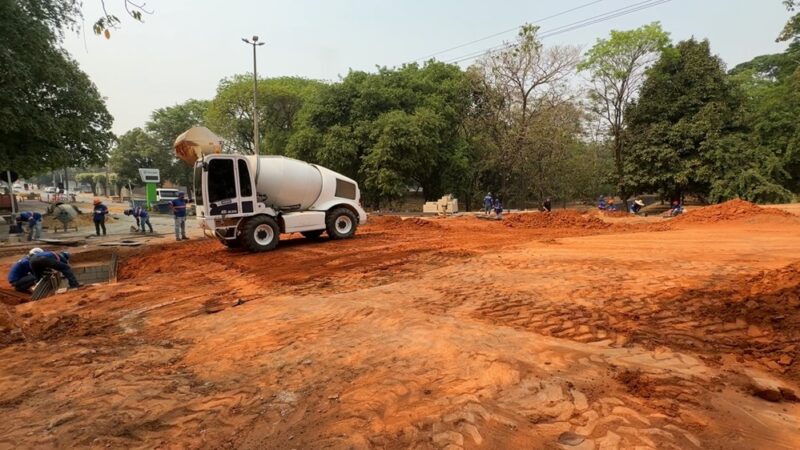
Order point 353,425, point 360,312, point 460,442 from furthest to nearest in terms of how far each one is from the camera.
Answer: point 360,312 → point 353,425 → point 460,442

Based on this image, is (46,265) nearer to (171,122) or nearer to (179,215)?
(179,215)

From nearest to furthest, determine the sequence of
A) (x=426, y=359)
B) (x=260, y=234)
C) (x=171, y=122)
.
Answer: (x=426, y=359)
(x=260, y=234)
(x=171, y=122)

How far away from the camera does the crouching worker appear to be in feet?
31.2

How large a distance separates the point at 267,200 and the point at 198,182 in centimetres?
189

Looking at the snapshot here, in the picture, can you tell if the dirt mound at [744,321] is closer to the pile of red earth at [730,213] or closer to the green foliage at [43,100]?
the pile of red earth at [730,213]

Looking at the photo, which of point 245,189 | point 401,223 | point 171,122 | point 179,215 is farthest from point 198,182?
point 171,122

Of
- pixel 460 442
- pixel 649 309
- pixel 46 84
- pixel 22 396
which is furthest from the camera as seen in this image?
pixel 46 84

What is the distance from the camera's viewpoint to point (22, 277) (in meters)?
9.61

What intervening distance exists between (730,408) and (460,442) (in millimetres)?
2167

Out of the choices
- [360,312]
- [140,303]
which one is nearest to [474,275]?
[360,312]

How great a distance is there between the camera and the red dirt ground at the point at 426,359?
10.6 feet

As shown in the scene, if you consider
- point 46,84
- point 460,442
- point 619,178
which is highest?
point 46,84

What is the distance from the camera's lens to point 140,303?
749cm

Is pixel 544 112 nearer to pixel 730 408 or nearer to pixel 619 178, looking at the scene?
pixel 619 178
